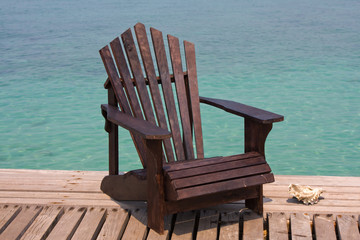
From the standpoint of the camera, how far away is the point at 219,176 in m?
2.55

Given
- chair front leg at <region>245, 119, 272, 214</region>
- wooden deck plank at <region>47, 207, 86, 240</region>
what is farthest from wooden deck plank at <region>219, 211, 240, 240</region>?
wooden deck plank at <region>47, 207, 86, 240</region>

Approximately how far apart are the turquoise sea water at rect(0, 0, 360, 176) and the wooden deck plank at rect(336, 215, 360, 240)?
2521 millimetres

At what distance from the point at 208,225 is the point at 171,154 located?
2.16ft

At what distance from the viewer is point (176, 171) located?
252 centimetres

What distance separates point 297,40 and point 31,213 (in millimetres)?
9346

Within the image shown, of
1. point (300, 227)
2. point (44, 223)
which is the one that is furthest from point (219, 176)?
point (44, 223)

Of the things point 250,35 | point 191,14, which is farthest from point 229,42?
point 191,14

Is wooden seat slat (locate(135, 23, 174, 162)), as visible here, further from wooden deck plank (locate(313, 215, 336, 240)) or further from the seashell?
wooden deck plank (locate(313, 215, 336, 240))

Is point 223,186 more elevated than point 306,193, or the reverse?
point 223,186

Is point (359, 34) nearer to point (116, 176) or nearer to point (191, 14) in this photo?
point (191, 14)

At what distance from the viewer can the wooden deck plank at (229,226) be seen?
254 cm

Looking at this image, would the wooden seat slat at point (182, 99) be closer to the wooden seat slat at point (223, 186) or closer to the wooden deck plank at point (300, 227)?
the wooden seat slat at point (223, 186)

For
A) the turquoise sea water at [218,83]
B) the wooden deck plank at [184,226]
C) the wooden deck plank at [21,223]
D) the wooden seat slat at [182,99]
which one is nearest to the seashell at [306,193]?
the wooden deck plank at [184,226]

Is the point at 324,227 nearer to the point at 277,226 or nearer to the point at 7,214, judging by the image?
the point at 277,226
